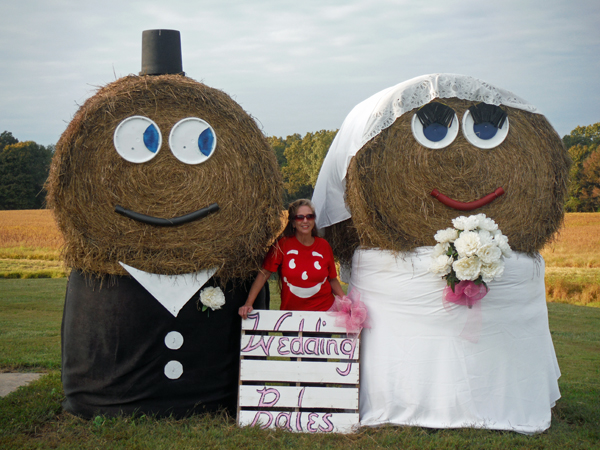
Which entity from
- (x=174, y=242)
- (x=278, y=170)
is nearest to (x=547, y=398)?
(x=278, y=170)

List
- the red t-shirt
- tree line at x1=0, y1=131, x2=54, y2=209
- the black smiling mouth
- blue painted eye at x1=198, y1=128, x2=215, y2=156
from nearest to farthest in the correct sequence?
the black smiling mouth → blue painted eye at x1=198, y1=128, x2=215, y2=156 → the red t-shirt → tree line at x1=0, y1=131, x2=54, y2=209

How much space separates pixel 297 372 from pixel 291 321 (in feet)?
1.24

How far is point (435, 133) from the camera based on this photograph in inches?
149

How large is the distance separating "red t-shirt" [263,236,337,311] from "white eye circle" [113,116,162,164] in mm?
1158

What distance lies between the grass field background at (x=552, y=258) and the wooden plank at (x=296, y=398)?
8921 millimetres

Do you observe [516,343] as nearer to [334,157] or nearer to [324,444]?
[324,444]

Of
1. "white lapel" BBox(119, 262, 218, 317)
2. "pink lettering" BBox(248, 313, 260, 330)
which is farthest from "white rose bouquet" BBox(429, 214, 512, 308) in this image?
"white lapel" BBox(119, 262, 218, 317)

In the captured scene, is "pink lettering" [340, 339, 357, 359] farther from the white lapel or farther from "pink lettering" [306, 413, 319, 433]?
the white lapel

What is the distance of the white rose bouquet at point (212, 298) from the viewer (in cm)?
374

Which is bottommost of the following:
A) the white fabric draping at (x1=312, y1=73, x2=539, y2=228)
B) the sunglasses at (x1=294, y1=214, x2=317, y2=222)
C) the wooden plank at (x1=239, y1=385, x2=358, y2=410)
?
the wooden plank at (x1=239, y1=385, x2=358, y2=410)

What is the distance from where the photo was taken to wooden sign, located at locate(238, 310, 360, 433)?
376cm

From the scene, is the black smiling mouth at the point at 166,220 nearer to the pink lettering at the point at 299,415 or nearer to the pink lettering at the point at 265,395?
the pink lettering at the point at 265,395

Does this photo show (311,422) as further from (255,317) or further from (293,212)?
(293,212)

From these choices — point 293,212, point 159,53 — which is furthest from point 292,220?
point 159,53
